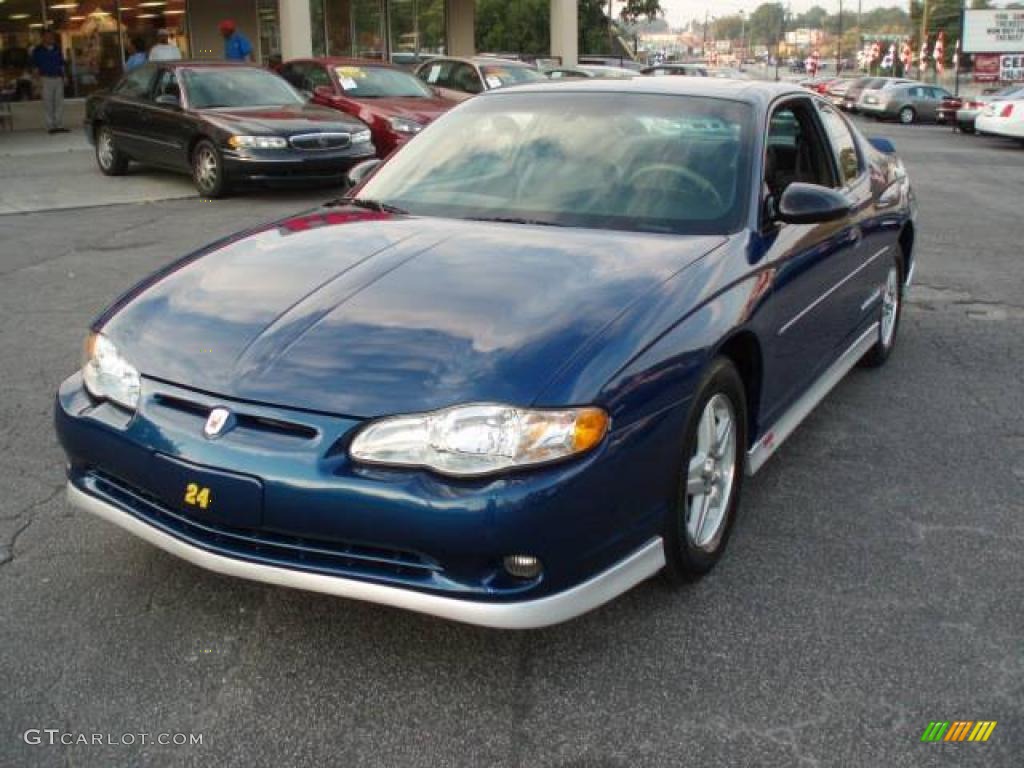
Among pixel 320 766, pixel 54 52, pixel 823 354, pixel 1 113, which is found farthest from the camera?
pixel 1 113

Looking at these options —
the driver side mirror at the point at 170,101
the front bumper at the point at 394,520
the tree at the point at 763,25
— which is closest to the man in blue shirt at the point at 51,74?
the driver side mirror at the point at 170,101

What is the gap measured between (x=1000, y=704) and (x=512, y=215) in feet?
7.20

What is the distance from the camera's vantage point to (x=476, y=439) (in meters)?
2.67

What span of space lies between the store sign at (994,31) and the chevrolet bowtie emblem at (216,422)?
156 feet

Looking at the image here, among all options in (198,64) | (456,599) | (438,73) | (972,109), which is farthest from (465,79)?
(972,109)

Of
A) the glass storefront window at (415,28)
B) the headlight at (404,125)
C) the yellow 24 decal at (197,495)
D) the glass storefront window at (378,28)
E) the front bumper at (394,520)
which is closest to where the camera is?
the front bumper at (394,520)

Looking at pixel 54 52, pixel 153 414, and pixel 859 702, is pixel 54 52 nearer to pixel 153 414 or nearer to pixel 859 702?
pixel 153 414

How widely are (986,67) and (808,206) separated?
156ft

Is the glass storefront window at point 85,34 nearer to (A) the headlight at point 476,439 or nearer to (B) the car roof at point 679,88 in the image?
(B) the car roof at point 679,88

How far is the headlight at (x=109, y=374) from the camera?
3.10 meters

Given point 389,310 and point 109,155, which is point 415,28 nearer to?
point 109,155

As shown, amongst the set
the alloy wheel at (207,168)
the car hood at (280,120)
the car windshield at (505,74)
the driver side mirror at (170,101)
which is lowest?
the alloy wheel at (207,168)

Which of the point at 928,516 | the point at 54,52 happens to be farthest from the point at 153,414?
the point at 54,52

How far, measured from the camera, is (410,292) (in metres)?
3.22
